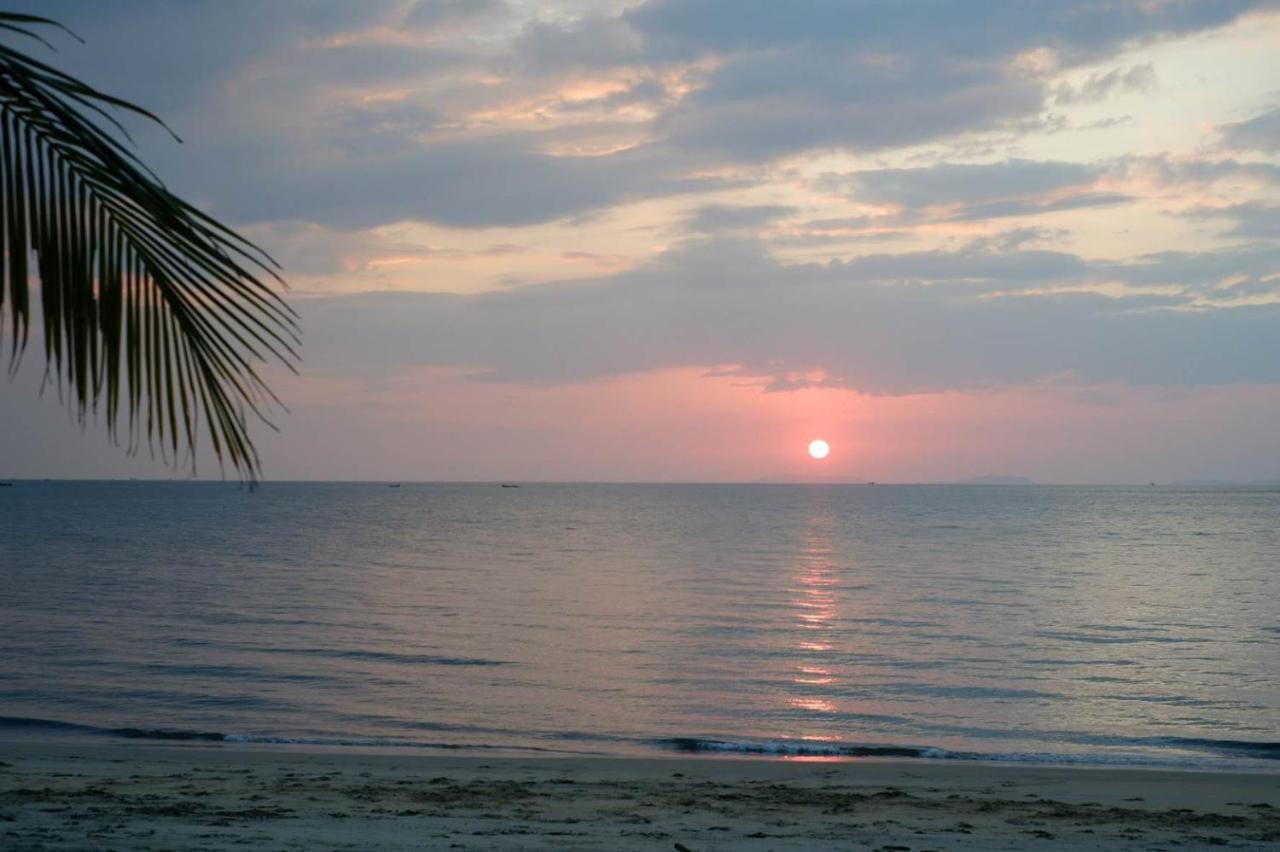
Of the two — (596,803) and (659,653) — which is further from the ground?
(596,803)

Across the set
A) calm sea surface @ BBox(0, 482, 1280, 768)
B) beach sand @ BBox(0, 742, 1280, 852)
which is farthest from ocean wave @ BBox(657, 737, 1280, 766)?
beach sand @ BBox(0, 742, 1280, 852)

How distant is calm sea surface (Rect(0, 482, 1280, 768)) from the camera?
20109 millimetres

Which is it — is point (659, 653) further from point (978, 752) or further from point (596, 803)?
point (596, 803)

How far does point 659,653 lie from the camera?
28.8 m

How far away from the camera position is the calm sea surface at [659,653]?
20.1 meters

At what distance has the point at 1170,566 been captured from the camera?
199 ft

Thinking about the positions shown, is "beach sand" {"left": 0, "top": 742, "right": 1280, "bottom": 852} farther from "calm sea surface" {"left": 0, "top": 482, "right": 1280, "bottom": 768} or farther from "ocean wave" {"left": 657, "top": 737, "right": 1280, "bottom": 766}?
"calm sea surface" {"left": 0, "top": 482, "right": 1280, "bottom": 768}

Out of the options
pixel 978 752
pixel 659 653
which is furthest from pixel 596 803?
pixel 659 653

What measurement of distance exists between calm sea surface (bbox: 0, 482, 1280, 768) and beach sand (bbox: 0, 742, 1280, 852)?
2.50 metres

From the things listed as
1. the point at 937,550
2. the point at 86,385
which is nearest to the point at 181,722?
the point at 86,385

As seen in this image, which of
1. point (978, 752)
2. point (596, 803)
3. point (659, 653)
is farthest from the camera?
point (659, 653)

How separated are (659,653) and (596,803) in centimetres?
1595

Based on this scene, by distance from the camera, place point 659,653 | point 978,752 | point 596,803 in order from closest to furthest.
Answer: point 596,803, point 978,752, point 659,653

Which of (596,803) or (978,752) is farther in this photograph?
(978,752)
